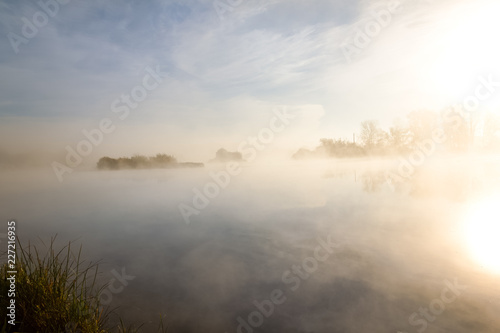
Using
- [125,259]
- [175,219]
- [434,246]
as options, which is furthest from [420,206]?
[125,259]

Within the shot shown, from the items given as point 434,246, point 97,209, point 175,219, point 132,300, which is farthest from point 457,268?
point 97,209

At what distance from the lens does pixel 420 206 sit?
17.7 m

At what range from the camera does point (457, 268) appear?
8484mm

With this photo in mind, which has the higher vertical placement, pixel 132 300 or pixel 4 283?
pixel 4 283

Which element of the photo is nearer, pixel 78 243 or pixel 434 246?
pixel 434 246

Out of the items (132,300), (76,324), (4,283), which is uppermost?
(4,283)

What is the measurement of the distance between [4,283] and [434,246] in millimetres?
12998

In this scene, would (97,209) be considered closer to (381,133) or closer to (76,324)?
(76,324)

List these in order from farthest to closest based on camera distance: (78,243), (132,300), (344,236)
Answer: (78,243) < (344,236) < (132,300)

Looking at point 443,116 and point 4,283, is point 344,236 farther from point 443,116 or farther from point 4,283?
point 443,116

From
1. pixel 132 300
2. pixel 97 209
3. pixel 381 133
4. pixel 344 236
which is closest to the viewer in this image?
pixel 132 300

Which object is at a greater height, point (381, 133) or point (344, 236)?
point (381, 133)

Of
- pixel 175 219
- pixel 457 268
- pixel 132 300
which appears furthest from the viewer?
pixel 175 219

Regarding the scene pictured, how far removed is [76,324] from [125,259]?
20.6 ft
